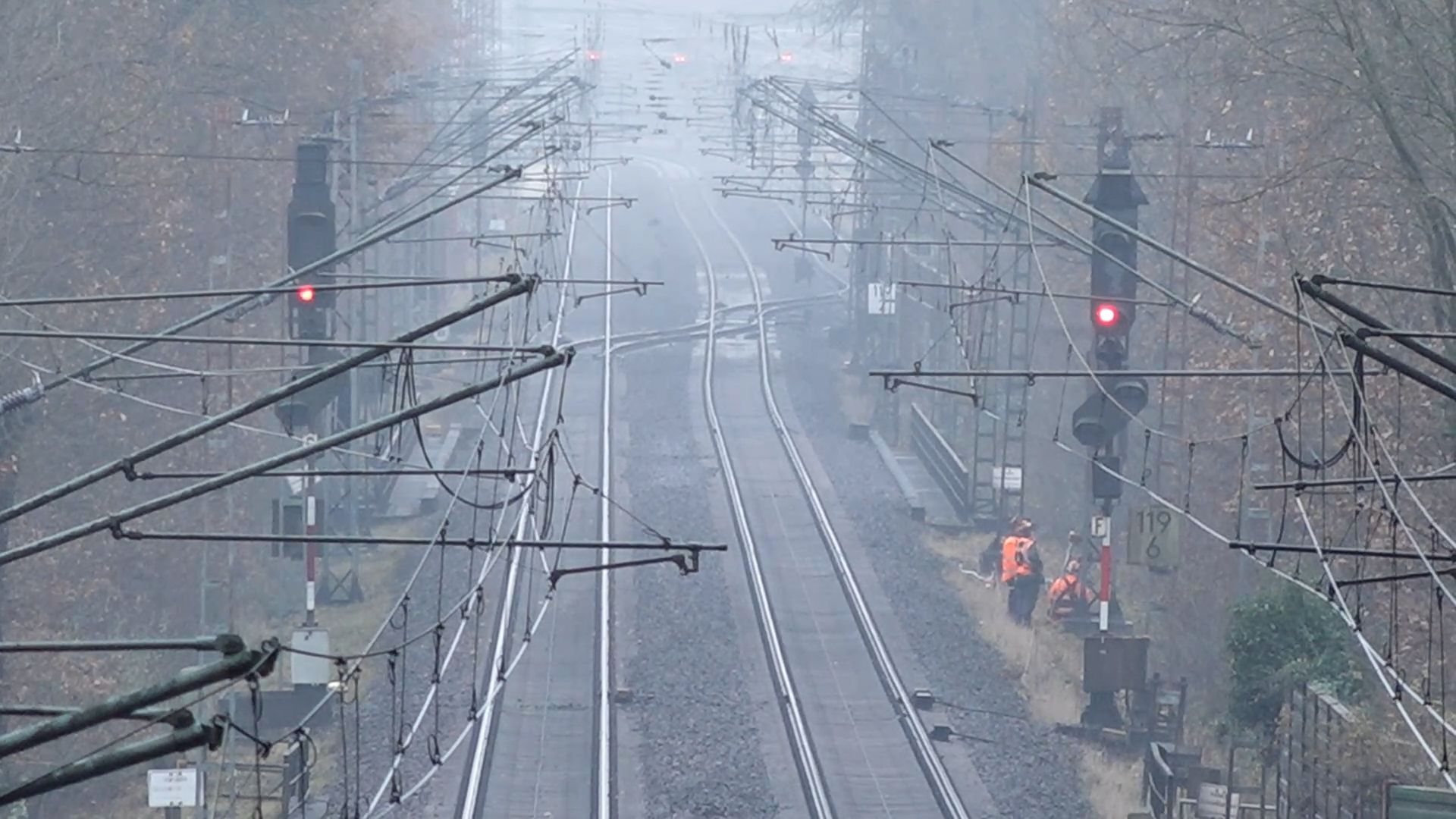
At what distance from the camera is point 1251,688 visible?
20.0 metres

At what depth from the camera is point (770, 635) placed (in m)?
24.3

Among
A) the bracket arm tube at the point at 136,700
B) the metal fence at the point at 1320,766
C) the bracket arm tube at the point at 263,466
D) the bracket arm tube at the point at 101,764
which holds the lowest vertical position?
the metal fence at the point at 1320,766

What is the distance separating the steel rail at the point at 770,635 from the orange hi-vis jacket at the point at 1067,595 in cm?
371

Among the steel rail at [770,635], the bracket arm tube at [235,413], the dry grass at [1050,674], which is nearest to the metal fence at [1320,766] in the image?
the dry grass at [1050,674]

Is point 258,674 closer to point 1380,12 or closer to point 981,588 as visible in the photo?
point 1380,12

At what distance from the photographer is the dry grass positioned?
19938 mm

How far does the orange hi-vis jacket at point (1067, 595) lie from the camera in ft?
85.6

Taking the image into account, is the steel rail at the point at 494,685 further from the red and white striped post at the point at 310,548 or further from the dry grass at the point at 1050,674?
the dry grass at the point at 1050,674

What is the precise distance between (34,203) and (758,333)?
77.6ft

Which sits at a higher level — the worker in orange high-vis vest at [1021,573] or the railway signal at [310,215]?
the railway signal at [310,215]

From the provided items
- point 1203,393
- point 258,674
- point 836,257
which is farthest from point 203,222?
point 836,257

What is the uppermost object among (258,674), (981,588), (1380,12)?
(1380,12)

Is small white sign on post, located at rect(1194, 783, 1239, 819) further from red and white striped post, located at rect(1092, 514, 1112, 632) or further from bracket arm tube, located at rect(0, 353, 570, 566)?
bracket arm tube, located at rect(0, 353, 570, 566)

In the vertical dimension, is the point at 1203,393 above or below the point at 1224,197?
below
